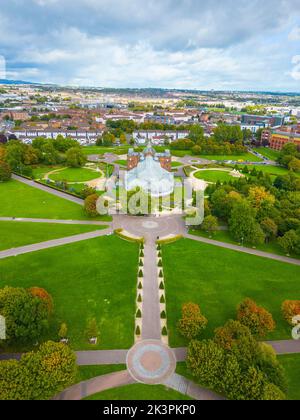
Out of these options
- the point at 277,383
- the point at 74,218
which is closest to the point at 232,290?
the point at 277,383

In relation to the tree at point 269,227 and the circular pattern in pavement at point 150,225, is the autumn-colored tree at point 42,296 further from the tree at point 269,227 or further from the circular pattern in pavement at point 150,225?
the tree at point 269,227

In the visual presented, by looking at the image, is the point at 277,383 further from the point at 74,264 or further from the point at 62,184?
the point at 62,184

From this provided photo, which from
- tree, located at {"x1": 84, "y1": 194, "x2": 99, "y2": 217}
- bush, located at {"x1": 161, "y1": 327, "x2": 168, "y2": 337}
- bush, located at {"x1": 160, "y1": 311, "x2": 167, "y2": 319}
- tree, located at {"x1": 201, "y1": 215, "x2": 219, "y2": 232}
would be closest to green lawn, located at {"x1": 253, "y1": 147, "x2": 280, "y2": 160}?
tree, located at {"x1": 201, "y1": 215, "x2": 219, "y2": 232}

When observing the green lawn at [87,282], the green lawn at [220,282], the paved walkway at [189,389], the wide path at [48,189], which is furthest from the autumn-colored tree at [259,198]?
the paved walkway at [189,389]

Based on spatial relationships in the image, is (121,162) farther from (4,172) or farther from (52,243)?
(52,243)

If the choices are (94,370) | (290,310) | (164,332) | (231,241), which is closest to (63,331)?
(94,370)
